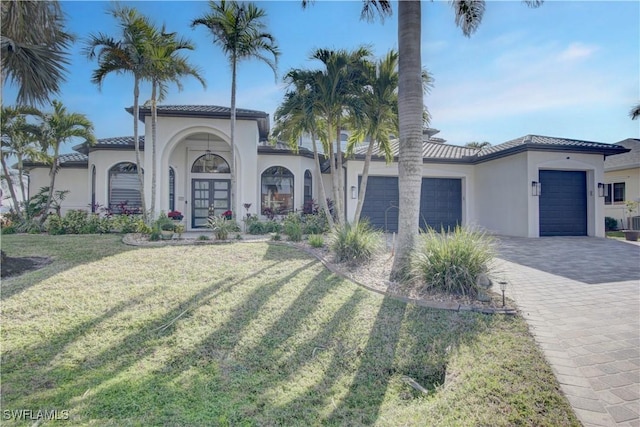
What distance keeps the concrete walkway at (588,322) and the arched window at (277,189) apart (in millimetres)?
10482

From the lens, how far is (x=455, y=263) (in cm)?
550

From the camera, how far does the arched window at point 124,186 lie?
16047mm

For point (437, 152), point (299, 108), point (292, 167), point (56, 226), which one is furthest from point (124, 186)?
point (437, 152)

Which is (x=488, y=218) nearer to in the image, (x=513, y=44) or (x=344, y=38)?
(x=513, y=44)

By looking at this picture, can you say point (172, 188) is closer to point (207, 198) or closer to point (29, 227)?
point (207, 198)

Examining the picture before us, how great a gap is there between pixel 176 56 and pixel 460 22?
10084 mm

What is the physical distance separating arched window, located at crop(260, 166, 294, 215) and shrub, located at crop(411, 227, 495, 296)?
11316 mm

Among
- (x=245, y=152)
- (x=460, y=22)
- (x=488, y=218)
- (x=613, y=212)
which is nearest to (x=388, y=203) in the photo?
(x=488, y=218)

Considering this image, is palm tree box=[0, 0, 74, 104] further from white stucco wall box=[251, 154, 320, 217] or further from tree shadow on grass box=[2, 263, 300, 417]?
white stucco wall box=[251, 154, 320, 217]

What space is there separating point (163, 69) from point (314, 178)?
8795mm

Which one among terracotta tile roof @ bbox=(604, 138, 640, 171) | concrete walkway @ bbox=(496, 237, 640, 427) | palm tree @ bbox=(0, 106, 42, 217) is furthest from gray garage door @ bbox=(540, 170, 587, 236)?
palm tree @ bbox=(0, 106, 42, 217)

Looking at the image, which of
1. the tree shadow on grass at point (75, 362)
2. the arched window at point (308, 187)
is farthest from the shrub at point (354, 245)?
the arched window at point (308, 187)

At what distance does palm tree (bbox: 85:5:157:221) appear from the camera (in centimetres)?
1096

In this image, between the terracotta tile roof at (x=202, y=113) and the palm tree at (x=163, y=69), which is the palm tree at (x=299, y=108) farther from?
the palm tree at (x=163, y=69)
